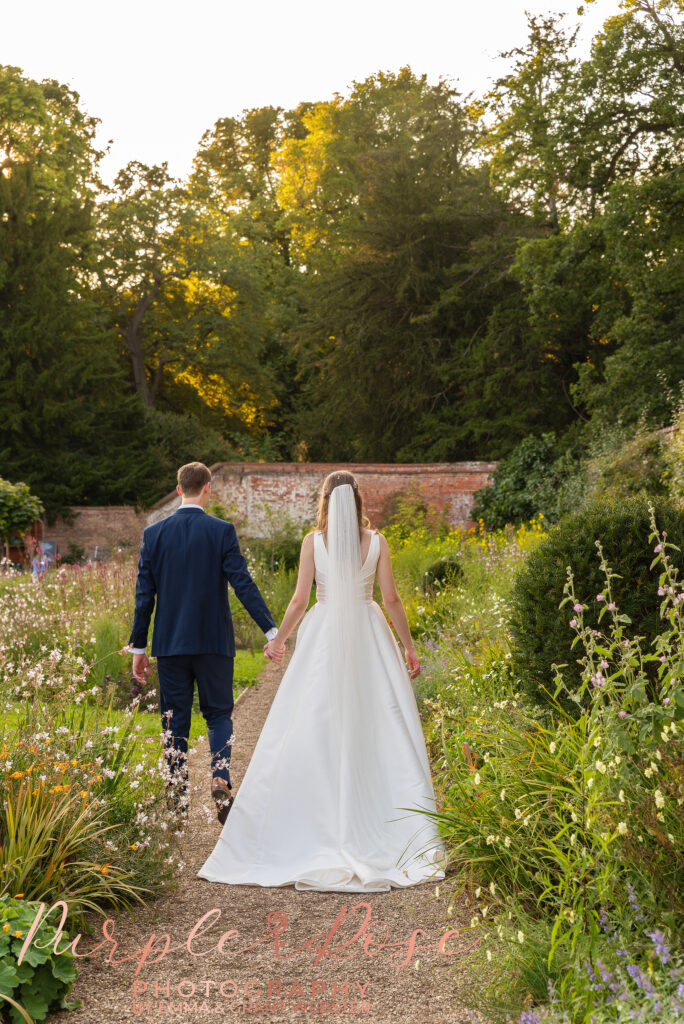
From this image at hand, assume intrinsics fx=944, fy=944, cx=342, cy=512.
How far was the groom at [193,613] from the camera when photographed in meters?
4.98

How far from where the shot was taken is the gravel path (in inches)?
123

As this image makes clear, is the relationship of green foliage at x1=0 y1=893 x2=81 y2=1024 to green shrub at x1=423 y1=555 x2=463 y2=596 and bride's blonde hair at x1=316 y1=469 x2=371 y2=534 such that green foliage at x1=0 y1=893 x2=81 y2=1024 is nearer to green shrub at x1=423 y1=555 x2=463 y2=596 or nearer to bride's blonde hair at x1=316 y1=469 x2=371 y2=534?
bride's blonde hair at x1=316 y1=469 x2=371 y2=534

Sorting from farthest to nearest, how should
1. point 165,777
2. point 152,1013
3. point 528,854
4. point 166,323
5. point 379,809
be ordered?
point 166,323 < point 379,809 < point 165,777 < point 528,854 < point 152,1013

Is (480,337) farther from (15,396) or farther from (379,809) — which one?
(379,809)

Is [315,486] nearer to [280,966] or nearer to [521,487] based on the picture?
[521,487]

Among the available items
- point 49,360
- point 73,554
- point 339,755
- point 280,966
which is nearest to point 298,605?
point 339,755

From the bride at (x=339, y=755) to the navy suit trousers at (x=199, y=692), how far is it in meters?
0.30

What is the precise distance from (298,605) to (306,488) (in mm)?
15582

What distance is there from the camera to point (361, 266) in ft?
82.8

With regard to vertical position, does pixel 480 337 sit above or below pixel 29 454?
above

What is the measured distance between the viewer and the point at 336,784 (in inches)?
186

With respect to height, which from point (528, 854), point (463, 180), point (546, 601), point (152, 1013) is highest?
point (463, 180)

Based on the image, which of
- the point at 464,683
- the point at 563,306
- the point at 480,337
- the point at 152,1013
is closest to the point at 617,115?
the point at 563,306

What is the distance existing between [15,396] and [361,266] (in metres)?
9.53
